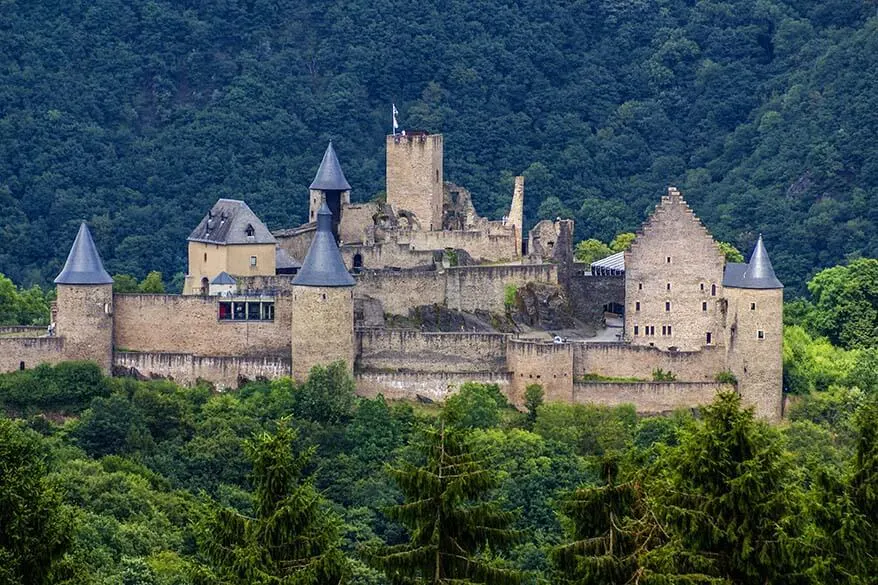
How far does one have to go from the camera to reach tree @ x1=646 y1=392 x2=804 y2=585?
26422mm

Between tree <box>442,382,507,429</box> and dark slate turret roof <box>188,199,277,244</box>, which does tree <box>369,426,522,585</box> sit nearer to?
tree <box>442,382,507,429</box>

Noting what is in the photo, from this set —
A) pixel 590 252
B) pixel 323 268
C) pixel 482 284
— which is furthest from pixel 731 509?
pixel 590 252

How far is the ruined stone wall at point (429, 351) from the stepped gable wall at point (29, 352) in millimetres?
6397

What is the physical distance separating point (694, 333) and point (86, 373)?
1304 cm

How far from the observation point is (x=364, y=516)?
1881 inches

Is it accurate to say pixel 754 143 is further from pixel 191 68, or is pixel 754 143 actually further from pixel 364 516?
pixel 364 516

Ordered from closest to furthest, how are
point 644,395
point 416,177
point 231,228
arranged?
point 644,395 < point 231,228 < point 416,177

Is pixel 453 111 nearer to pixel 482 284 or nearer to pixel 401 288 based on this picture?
pixel 482 284

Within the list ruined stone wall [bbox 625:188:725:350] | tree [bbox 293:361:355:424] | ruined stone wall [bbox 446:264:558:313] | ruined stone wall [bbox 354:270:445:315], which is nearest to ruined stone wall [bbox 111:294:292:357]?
tree [bbox 293:361:355:424]

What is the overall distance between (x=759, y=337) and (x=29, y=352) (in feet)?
50.5

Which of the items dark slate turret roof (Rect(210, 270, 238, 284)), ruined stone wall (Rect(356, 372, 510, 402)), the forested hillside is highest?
the forested hillside

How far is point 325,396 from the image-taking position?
5081 cm

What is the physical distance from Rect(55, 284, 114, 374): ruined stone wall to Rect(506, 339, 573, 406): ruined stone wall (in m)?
8.75

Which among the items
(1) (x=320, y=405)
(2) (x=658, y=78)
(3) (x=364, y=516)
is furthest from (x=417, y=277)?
(2) (x=658, y=78)
